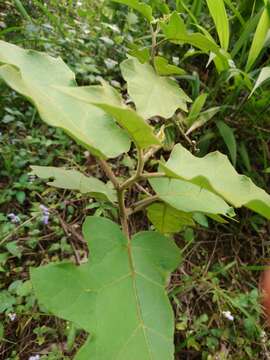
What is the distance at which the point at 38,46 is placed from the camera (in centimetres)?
160

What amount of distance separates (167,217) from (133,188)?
1.66 feet

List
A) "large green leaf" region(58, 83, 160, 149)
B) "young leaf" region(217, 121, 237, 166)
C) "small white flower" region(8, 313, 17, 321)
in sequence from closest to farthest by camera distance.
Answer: "large green leaf" region(58, 83, 160, 149) < "small white flower" region(8, 313, 17, 321) < "young leaf" region(217, 121, 237, 166)

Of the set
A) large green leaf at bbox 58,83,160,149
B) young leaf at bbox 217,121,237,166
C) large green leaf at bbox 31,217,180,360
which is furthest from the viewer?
young leaf at bbox 217,121,237,166

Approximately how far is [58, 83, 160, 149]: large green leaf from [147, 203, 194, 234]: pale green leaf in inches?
9.2

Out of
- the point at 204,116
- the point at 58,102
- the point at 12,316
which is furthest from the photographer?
the point at 204,116

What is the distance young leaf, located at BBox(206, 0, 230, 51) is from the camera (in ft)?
3.62

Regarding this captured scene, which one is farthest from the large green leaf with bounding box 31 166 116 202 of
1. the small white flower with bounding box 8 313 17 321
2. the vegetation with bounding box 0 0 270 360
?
the small white flower with bounding box 8 313 17 321

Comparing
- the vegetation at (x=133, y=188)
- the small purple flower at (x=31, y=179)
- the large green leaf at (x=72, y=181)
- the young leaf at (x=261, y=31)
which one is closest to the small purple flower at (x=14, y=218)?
the vegetation at (x=133, y=188)

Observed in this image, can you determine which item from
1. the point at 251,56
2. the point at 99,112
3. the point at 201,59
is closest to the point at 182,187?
the point at 99,112

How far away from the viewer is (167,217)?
2.64 feet

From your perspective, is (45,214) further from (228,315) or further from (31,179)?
(228,315)

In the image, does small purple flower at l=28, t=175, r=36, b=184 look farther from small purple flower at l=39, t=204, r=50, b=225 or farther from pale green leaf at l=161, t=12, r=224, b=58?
pale green leaf at l=161, t=12, r=224, b=58

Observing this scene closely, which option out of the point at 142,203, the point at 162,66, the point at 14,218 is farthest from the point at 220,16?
the point at 14,218

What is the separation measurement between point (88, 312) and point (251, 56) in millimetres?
928
